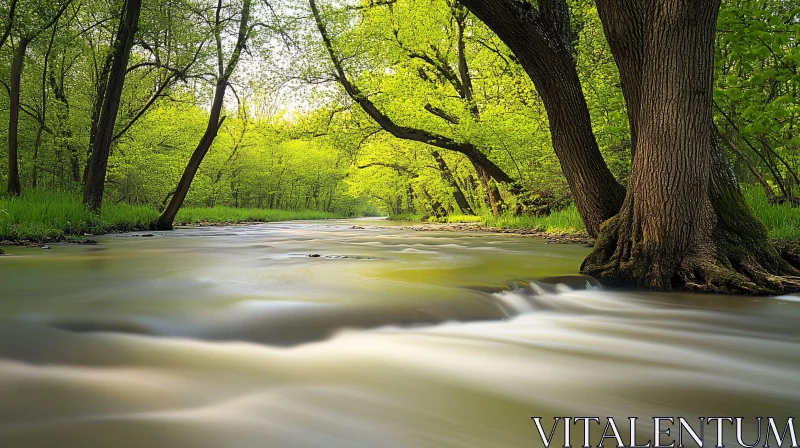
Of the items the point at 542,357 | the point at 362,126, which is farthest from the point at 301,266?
the point at 362,126

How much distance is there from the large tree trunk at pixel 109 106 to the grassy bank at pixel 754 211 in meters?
11.2

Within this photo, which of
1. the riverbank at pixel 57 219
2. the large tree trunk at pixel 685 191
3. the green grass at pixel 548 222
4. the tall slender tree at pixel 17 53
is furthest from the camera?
the green grass at pixel 548 222

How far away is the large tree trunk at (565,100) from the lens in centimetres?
544

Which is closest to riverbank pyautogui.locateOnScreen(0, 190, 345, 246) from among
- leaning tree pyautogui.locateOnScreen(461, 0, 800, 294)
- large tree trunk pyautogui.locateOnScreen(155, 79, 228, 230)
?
large tree trunk pyautogui.locateOnScreen(155, 79, 228, 230)

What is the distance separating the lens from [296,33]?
13609 millimetres

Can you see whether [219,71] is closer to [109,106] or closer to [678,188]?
[109,106]

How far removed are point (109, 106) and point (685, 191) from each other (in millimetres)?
11856

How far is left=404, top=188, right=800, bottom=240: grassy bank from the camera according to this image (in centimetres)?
639

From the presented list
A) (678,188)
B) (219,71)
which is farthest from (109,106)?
(678,188)

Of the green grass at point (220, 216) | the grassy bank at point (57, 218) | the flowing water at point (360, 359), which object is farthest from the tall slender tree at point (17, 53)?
the green grass at point (220, 216)

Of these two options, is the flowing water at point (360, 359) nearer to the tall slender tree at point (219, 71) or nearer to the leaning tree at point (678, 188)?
the leaning tree at point (678, 188)

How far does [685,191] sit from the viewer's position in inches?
169

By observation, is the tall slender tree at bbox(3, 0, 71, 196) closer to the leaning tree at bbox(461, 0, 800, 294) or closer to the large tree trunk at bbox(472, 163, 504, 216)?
the leaning tree at bbox(461, 0, 800, 294)

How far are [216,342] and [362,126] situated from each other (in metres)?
15.2
